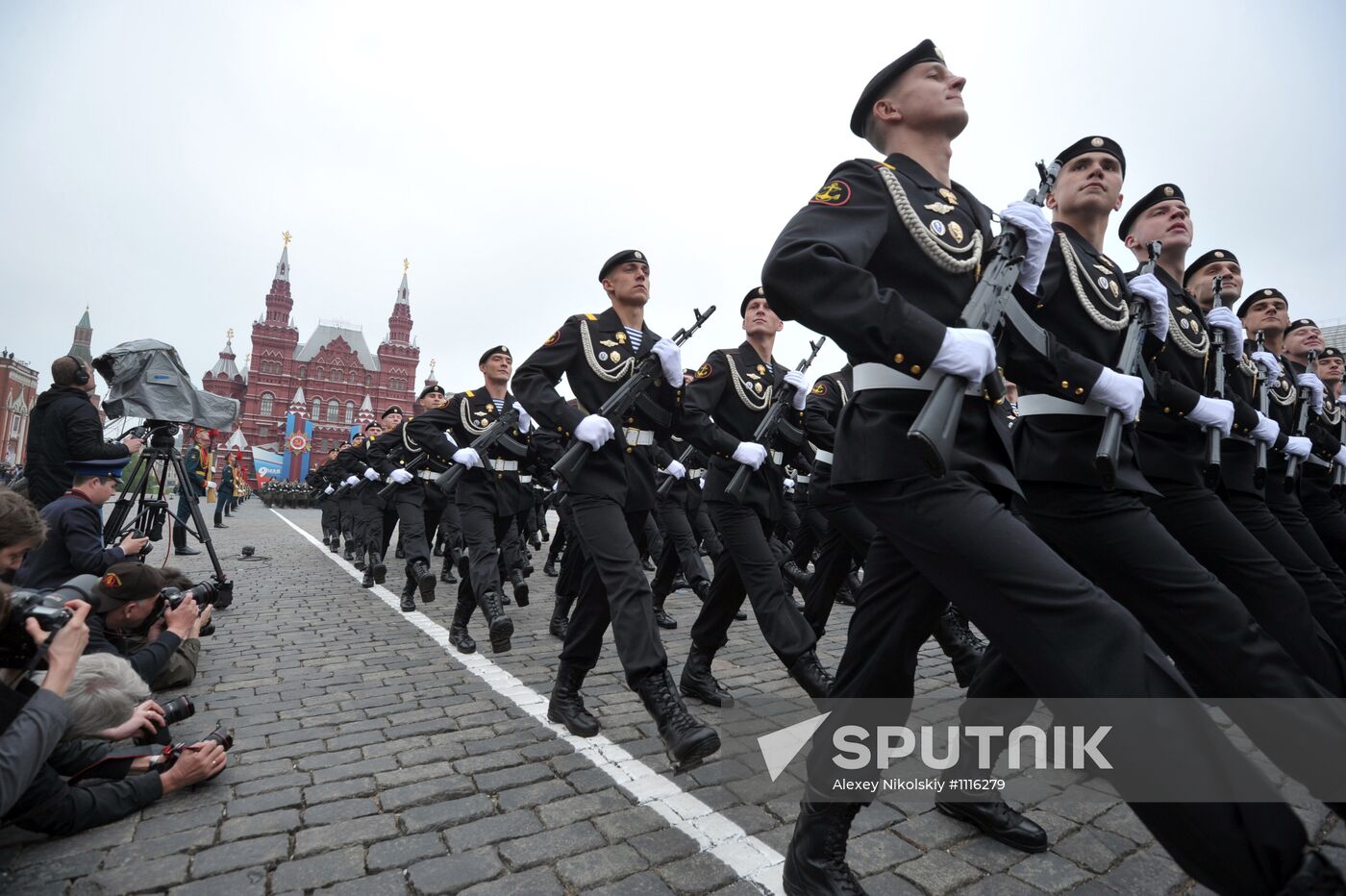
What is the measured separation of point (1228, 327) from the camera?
429 centimetres

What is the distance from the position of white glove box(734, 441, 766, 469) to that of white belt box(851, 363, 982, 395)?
7.40 feet

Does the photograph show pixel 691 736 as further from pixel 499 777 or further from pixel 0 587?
pixel 0 587

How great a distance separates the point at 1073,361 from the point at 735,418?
2.78 meters

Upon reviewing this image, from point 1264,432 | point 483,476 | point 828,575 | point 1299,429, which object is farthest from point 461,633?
point 1299,429

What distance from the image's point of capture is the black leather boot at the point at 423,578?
6.92m

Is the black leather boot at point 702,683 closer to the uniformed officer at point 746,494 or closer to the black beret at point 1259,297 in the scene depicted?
the uniformed officer at point 746,494

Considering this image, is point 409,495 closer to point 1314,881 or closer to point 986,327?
point 986,327

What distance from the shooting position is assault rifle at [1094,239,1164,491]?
2396mm

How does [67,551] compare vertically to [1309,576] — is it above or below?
below

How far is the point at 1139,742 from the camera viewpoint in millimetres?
1473

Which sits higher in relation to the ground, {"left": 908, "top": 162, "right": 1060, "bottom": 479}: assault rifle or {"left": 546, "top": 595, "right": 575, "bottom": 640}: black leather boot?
{"left": 908, "top": 162, "right": 1060, "bottom": 479}: assault rifle

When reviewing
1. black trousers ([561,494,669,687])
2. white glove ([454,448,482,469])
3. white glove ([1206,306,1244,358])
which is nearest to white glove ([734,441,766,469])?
black trousers ([561,494,669,687])

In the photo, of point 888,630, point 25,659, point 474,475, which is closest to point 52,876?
point 25,659

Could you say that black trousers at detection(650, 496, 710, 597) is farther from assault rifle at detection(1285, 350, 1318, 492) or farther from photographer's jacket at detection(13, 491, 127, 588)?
assault rifle at detection(1285, 350, 1318, 492)
